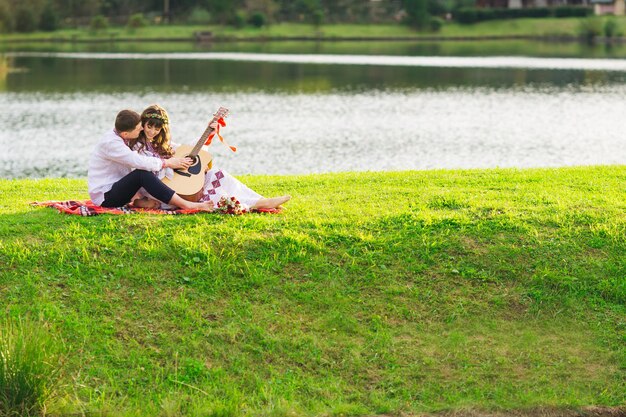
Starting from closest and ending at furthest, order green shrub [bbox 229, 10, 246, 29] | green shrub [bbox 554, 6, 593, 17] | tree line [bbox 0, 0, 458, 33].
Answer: tree line [bbox 0, 0, 458, 33], green shrub [bbox 229, 10, 246, 29], green shrub [bbox 554, 6, 593, 17]

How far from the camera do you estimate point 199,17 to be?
100562 millimetres

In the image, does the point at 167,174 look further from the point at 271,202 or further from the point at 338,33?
the point at 338,33

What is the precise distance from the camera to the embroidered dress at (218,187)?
28.6ft

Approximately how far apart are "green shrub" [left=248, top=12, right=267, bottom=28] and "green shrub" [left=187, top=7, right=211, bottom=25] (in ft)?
20.5

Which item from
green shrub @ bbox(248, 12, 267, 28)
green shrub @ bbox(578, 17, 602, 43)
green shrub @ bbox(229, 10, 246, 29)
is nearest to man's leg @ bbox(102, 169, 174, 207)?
green shrub @ bbox(578, 17, 602, 43)

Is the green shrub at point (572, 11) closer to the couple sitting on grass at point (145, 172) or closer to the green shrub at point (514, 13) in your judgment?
the green shrub at point (514, 13)

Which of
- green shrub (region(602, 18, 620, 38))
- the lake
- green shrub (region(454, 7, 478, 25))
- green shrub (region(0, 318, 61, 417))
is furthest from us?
green shrub (region(454, 7, 478, 25))

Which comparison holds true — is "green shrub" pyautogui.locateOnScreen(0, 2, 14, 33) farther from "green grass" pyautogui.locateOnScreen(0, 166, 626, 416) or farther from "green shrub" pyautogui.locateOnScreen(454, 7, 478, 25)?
"green grass" pyautogui.locateOnScreen(0, 166, 626, 416)

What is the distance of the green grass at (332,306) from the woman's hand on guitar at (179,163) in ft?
1.91

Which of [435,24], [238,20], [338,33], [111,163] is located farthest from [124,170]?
[238,20]

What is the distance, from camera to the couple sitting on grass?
850 centimetres

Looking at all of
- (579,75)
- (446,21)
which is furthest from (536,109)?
(446,21)

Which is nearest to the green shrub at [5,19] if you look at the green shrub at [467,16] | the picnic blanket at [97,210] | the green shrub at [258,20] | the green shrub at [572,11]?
the green shrub at [258,20]

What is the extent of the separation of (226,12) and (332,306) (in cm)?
9510
